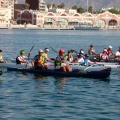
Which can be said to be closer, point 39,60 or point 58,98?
point 58,98

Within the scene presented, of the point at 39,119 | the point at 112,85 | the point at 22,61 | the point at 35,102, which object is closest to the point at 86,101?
the point at 35,102

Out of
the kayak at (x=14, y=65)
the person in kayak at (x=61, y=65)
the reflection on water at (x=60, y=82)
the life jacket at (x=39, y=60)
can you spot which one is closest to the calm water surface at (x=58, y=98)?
the reflection on water at (x=60, y=82)

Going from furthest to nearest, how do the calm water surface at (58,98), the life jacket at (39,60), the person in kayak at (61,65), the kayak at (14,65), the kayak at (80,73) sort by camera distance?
the kayak at (14,65), the life jacket at (39,60), the kayak at (80,73), the person in kayak at (61,65), the calm water surface at (58,98)

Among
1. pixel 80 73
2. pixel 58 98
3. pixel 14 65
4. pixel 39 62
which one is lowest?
pixel 58 98

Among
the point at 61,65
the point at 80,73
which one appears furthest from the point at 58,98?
the point at 80,73

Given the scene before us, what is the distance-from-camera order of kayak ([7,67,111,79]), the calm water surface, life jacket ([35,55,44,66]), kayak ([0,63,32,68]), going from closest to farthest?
the calm water surface < kayak ([7,67,111,79]) < life jacket ([35,55,44,66]) < kayak ([0,63,32,68])

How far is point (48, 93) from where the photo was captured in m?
25.2

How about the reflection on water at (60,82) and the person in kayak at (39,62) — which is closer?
the reflection on water at (60,82)

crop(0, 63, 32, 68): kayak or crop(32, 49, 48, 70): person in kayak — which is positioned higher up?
crop(32, 49, 48, 70): person in kayak

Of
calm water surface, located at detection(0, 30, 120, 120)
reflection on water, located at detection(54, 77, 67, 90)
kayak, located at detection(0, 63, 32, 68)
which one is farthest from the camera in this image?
kayak, located at detection(0, 63, 32, 68)

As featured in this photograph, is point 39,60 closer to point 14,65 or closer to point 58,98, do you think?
point 14,65

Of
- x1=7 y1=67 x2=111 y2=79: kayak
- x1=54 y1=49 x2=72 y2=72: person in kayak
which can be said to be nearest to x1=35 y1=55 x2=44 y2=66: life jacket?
x1=7 y1=67 x2=111 y2=79: kayak

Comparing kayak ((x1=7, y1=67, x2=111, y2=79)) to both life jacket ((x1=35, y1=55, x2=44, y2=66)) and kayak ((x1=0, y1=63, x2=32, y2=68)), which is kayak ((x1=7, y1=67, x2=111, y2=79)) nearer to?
life jacket ((x1=35, y1=55, x2=44, y2=66))

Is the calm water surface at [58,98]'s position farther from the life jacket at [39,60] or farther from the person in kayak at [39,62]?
the life jacket at [39,60]
